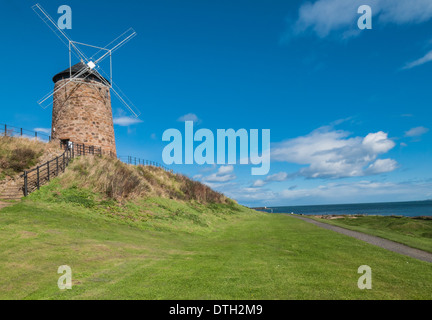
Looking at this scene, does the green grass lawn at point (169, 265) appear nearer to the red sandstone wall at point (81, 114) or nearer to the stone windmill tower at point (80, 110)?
Answer: the red sandstone wall at point (81, 114)

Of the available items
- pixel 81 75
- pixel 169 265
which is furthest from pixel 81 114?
pixel 169 265

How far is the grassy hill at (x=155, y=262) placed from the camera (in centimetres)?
634

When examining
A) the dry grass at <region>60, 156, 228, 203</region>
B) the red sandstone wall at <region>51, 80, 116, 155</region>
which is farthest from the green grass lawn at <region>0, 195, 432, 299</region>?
the red sandstone wall at <region>51, 80, 116, 155</region>

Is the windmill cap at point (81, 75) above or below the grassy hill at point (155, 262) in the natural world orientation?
above

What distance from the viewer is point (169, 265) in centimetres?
891

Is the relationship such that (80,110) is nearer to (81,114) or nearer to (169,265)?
(81,114)

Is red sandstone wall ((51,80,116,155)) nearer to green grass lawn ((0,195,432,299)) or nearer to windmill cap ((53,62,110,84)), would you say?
windmill cap ((53,62,110,84))

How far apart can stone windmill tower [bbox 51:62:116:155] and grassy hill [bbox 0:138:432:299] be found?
1959 cm

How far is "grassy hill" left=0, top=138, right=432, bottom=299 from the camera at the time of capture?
249 inches

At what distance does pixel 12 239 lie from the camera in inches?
390

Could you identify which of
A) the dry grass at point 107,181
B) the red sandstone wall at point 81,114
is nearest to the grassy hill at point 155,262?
the dry grass at point 107,181
